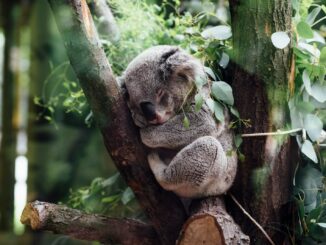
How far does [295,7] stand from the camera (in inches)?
76.1

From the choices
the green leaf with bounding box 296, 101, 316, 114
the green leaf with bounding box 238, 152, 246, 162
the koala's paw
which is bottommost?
the green leaf with bounding box 238, 152, 246, 162

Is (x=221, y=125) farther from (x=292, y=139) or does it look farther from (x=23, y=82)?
(x=23, y=82)

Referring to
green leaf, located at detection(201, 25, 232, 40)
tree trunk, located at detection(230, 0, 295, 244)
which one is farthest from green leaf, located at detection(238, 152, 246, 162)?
green leaf, located at detection(201, 25, 232, 40)

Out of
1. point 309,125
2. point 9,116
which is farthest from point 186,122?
point 9,116

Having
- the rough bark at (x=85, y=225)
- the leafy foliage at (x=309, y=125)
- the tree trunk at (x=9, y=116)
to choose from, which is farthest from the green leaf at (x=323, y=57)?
the tree trunk at (x=9, y=116)

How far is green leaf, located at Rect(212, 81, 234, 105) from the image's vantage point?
1.82 meters

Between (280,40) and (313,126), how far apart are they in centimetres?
35

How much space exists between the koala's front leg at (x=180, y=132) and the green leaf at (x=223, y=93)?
0.11 meters

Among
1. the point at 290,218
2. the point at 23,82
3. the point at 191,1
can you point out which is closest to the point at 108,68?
the point at 290,218

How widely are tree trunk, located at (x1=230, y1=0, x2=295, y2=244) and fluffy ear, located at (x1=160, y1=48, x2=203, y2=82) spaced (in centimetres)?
14

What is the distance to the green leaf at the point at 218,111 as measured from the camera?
182 cm

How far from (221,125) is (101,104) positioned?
0.44 meters

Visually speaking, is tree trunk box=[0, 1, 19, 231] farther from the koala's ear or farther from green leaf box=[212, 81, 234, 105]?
green leaf box=[212, 81, 234, 105]

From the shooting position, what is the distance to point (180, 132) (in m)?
1.92
